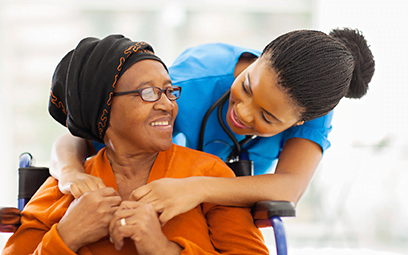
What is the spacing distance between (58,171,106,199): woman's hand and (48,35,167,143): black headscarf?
16cm

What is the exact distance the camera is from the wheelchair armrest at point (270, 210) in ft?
3.37

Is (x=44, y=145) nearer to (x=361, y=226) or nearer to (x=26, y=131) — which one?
(x=26, y=131)

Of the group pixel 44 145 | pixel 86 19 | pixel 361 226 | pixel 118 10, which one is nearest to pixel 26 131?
pixel 44 145

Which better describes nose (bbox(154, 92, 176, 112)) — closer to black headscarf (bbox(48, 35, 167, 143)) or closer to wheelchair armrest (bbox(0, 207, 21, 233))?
black headscarf (bbox(48, 35, 167, 143))

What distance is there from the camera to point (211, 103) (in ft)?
4.90

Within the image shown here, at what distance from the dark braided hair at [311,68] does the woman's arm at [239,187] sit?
20 centimetres

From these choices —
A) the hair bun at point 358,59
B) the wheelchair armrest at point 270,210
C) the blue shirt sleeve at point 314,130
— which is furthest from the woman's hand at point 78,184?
the hair bun at point 358,59

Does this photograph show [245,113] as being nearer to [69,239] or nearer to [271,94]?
[271,94]

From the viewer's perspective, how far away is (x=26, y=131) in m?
3.79

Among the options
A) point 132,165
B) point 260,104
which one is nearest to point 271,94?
point 260,104

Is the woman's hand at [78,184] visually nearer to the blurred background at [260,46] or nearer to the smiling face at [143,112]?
the smiling face at [143,112]

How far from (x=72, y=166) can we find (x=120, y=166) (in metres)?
0.15

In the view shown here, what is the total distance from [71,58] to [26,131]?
3046 millimetres

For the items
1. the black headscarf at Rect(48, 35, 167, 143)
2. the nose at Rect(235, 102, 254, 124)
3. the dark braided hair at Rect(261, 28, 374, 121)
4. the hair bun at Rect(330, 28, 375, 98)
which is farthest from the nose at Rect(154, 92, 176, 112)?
the hair bun at Rect(330, 28, 375, 98)
